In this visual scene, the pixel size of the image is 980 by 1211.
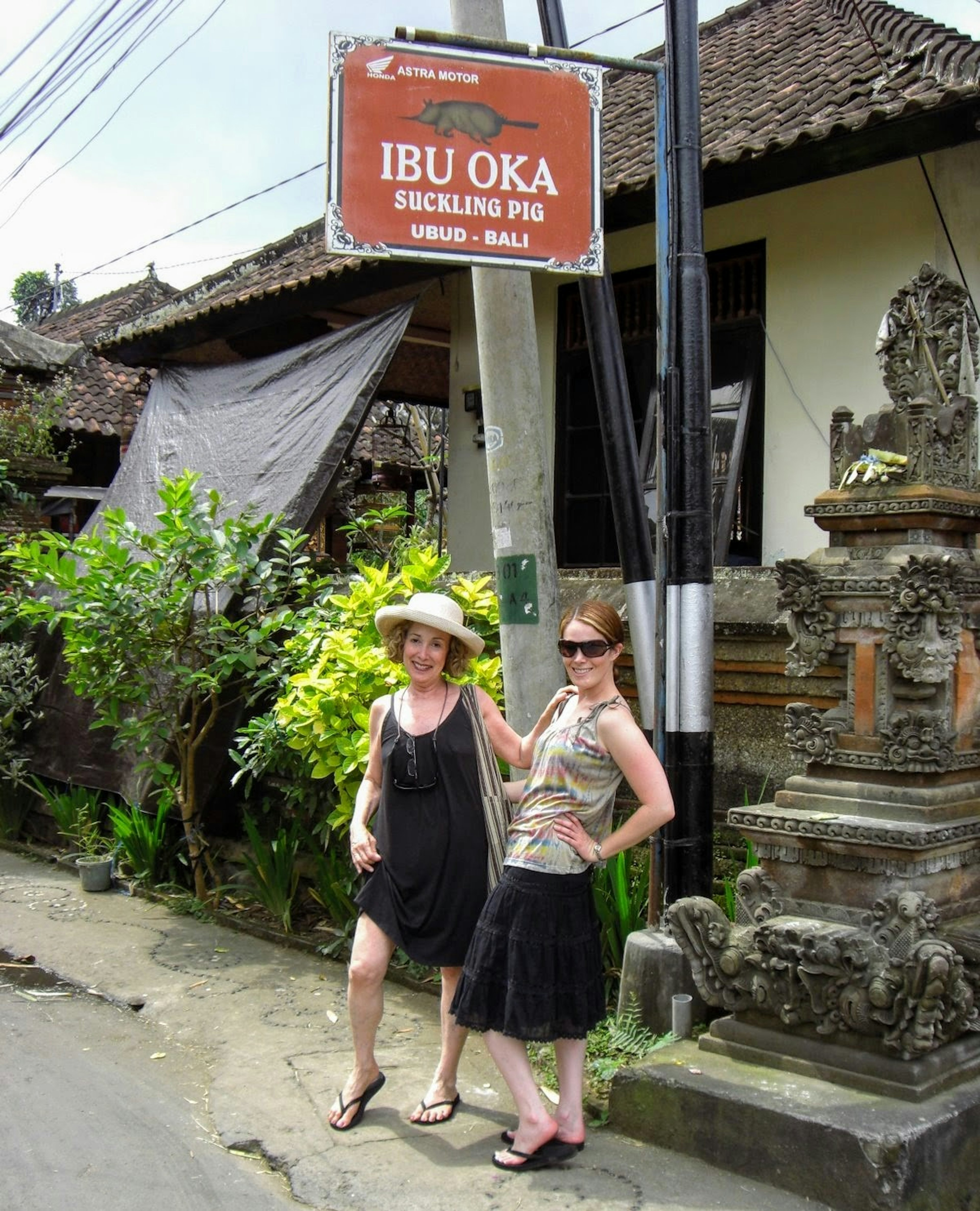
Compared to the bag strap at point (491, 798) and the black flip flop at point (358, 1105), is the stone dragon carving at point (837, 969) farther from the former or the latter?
the black flip flop at point (358, 1105)

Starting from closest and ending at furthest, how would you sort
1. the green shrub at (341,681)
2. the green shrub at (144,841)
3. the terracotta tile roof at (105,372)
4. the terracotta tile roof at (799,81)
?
the green shrub at (341,681)
the terracotta tile roof at (799,81)
the green shrub at (144,841)
the terracotta tile roof at (105,372)

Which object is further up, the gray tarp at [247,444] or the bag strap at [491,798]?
the gray tarp at [247,444]

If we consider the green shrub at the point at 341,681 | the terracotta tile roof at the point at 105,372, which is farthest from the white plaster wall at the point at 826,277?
the terracotta tile roof at the point at 105,372

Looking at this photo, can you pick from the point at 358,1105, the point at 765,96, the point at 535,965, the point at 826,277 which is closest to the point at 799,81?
the point at 765,96

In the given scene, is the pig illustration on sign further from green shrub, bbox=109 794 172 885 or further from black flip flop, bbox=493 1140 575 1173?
green shrub, bbox=109 794 172 885

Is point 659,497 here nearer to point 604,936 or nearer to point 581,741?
point 581,741

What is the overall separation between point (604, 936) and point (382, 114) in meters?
3.38

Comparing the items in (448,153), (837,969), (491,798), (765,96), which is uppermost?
(765,96)

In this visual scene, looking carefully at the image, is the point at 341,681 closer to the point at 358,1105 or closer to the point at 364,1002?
the point at 364,1002

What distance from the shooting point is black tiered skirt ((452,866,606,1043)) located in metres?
3.73

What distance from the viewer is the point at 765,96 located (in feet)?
25.1

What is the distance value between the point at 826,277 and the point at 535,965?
507 cm

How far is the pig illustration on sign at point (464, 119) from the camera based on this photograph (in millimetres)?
4535

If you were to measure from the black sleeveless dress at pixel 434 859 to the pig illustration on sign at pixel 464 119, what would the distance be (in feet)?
7.18
